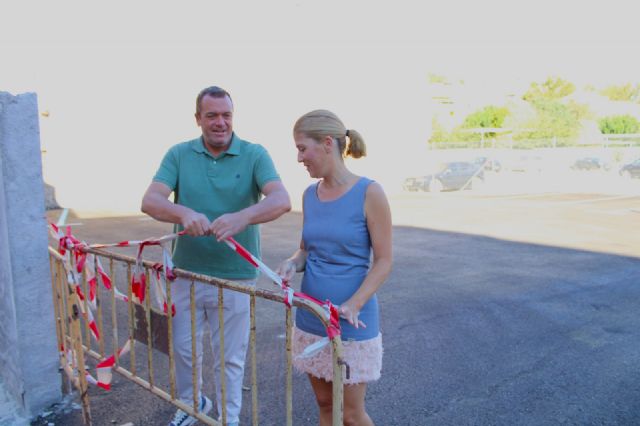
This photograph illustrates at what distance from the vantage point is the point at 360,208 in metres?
2.55

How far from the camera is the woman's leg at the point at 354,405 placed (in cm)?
257

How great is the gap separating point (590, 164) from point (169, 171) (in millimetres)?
26991

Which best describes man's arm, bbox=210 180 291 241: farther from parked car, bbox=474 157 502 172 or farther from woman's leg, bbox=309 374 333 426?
parked car, bbox=474 157 502 172

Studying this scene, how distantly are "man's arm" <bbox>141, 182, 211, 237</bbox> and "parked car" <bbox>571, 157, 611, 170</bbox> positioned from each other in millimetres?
26658

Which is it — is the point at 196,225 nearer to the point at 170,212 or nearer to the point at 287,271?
the point at 170,212

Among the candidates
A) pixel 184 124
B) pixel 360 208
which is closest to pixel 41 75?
pixel 184 124

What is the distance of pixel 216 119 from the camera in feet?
10.3

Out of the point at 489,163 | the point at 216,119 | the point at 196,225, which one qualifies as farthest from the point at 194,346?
the point at 489,163

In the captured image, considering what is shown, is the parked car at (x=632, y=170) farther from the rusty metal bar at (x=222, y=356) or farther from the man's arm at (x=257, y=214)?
the rusty metal bar at (x=222, y=356)

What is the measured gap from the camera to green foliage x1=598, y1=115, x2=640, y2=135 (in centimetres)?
5500

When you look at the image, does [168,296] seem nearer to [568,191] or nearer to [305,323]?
[305,323]

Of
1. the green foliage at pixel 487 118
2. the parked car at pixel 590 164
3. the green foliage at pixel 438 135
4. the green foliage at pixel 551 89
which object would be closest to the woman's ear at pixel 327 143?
the parked car at pixel 590 164

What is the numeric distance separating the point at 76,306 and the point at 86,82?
58.8 feet

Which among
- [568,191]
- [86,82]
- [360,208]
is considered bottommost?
[568,191]
